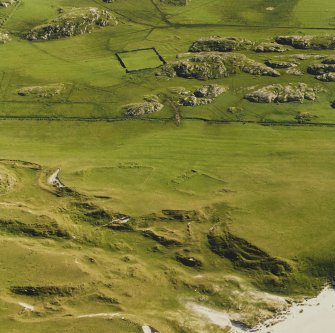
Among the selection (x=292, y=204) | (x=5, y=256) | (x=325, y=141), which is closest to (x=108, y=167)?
(x=5, y=256)

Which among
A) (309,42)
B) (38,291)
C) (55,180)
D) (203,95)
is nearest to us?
(38,291)

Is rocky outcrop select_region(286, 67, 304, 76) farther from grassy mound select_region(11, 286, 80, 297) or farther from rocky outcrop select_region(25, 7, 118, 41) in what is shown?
grassy mound select_region(11, 286, 80, 297)

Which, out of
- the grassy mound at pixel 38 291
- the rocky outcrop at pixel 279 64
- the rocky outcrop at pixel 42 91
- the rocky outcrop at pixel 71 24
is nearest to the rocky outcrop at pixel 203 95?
the rocky outcrop at pixel 279 64

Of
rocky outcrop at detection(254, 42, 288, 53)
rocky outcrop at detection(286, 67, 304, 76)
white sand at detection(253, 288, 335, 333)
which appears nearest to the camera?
white sand at detection(253, 288, 335, 333)

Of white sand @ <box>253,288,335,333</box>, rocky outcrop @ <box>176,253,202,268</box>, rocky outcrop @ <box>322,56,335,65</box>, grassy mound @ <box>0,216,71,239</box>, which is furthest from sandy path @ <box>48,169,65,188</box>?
rocky outcrop @ <box>322,56,335,65</box>

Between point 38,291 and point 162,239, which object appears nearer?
point 38,291

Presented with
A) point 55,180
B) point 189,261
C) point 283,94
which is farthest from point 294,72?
point 189,261

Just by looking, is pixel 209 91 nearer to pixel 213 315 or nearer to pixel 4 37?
pixel 213 315
